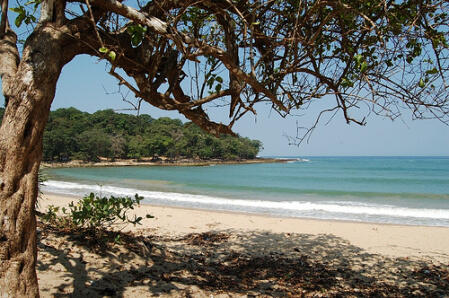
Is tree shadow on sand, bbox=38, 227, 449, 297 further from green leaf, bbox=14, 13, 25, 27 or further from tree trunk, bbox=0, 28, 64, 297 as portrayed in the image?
green leaf, bbox=14, 13, 25, 27

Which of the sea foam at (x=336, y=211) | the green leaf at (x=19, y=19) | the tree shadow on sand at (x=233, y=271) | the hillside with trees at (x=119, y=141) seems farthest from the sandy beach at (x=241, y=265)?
the hillside with trees at (x=119, y=141)

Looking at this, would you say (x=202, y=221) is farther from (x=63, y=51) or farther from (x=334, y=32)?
(x=63, y=51)

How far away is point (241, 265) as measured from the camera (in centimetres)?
463

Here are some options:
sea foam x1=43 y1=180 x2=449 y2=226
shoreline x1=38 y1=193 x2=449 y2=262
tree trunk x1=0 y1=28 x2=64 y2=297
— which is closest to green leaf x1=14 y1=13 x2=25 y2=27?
tree trunk x1=0 y1=28 x2=64 y2=297

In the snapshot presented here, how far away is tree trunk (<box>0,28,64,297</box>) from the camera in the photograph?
1807mm

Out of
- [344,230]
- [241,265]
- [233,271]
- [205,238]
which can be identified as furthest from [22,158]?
[344,230]

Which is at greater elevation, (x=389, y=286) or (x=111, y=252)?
(x=111, y=252)

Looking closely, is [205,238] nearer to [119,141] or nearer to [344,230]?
[344,230]

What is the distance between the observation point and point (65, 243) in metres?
3.82

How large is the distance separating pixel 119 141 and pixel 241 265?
64.7 metres

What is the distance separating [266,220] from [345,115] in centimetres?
735

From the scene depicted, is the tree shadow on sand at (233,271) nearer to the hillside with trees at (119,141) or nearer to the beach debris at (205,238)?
the beach debris at (205,238)

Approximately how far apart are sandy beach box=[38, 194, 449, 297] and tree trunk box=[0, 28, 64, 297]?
3.78 ft

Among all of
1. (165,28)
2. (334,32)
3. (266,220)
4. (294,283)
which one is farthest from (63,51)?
(266,220)
